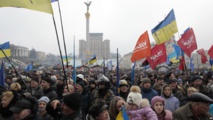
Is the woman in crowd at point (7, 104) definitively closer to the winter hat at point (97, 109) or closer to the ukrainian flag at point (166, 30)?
the winter hat at point (97, 109)

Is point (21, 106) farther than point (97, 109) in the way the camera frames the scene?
Yes

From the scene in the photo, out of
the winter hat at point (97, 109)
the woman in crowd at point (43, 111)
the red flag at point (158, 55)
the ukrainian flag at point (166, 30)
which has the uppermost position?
the ukrainian flag at point (166, 30)

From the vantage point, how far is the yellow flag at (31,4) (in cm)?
271

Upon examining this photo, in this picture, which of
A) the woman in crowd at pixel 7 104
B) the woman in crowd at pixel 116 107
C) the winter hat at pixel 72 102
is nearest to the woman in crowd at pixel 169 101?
the woman in crowd at pixel 116 107

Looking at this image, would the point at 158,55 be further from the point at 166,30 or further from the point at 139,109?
the point at 139,109

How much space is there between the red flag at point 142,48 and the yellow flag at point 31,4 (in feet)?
14.5

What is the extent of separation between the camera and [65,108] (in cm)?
236

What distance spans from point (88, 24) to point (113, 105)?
60.0 meters

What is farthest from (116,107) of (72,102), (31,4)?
(31,4)

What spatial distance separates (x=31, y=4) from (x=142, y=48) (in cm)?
470

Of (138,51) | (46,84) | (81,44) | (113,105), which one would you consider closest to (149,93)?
(113,105)

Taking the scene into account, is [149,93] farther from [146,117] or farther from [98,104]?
[98,104]

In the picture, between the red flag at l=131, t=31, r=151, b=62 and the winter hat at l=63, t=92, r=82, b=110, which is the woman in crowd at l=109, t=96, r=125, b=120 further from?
the red flag at l=131, t=31, r=151, b=62

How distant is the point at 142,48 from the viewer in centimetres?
700
